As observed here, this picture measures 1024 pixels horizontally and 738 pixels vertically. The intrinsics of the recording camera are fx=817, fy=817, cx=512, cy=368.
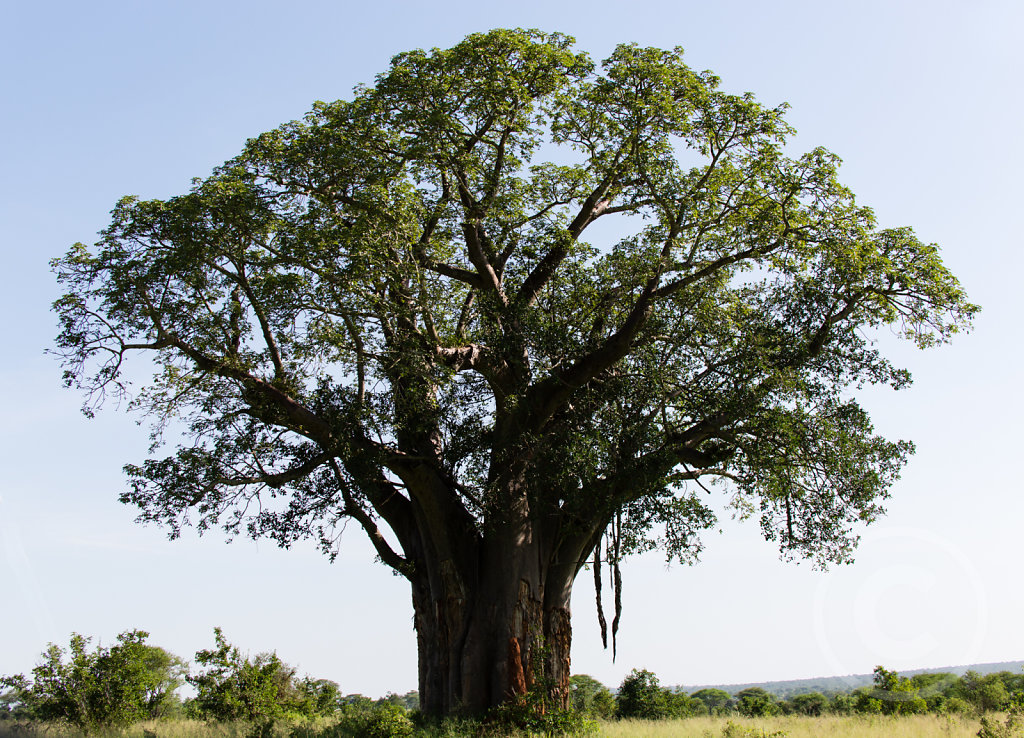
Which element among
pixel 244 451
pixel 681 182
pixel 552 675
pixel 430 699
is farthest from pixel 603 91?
pixel 430 699

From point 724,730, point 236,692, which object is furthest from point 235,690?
point 724,730

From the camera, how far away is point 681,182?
37.0ft

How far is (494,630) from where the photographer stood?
39.0 feet

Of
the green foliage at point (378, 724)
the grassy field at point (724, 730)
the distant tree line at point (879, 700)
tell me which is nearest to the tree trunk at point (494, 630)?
the green foliage at point (378, 724)

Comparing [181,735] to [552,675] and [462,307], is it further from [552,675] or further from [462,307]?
[462,307]

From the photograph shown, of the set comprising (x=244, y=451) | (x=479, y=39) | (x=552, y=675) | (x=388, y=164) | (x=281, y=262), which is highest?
(x=479, y=39)

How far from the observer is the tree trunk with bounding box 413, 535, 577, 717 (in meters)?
11.5

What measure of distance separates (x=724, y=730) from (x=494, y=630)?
339 centimetres

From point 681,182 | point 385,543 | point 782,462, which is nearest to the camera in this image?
point 782,462

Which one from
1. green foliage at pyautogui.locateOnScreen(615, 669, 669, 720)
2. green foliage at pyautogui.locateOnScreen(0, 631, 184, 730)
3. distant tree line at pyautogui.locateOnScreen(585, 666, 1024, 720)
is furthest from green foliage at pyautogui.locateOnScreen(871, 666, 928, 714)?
green foliage at pyautogui.locateOnScreen(0, 631, 184, 730)

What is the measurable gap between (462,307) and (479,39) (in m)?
4.36

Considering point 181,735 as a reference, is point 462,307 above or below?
above

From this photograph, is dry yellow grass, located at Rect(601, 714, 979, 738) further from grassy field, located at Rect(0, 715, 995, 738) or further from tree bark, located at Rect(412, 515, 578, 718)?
tree bark, located at Rect(412, 515, 578, 718)

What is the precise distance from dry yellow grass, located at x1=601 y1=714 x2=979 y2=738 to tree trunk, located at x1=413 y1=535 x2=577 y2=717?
4.42 feet
